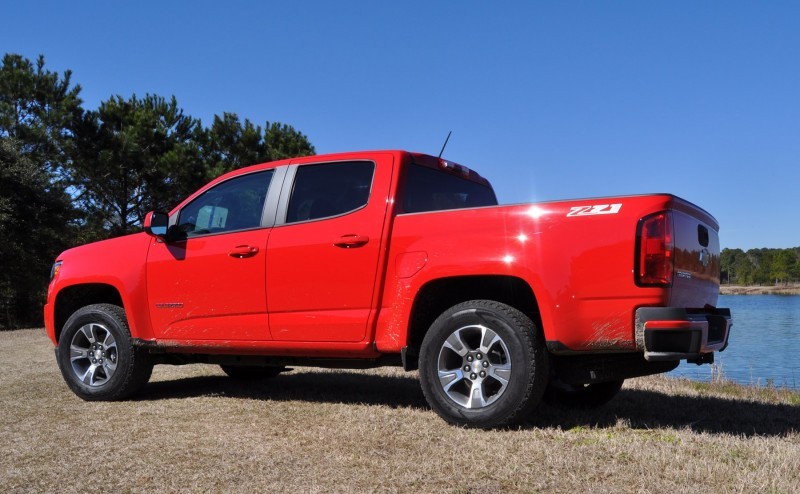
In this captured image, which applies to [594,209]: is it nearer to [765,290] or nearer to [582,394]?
[582,394]

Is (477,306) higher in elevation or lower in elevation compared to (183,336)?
higher

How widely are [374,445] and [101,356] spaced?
10.8ft

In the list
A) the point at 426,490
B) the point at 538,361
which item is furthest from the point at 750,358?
the point at 426,490

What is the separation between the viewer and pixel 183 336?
5.81 m

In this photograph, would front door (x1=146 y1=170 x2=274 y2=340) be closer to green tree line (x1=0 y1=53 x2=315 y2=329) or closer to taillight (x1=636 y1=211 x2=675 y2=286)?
taillight (x1=636 y1=211 x2=675 y2=286)

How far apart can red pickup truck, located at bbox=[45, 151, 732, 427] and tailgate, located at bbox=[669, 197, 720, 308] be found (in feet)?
0.06

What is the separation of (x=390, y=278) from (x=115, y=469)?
206cm

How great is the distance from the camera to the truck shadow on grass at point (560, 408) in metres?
4.66

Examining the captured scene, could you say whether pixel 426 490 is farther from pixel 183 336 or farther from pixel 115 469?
pixel 183 336

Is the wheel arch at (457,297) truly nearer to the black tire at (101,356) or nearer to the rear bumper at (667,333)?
the rear bumper at (667,333)

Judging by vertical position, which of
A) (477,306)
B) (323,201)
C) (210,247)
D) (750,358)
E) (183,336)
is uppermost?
(323,201)

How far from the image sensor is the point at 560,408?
5.34 meters

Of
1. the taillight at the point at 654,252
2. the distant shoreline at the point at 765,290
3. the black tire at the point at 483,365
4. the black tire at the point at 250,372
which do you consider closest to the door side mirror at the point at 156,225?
the black tire at the point at 250,372

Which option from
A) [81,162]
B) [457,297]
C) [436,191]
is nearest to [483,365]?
[457,297]
